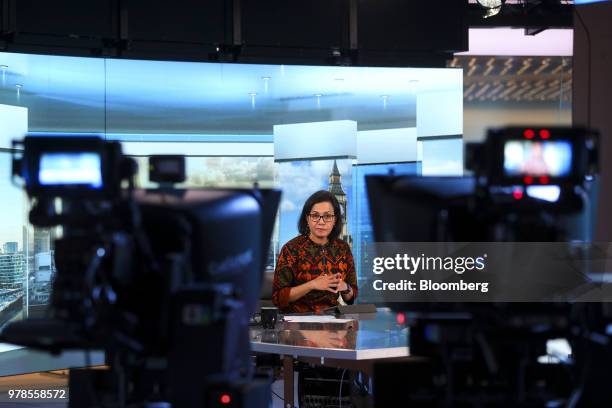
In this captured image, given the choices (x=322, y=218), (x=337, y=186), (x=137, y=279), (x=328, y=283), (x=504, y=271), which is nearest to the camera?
(x=137, y=279)

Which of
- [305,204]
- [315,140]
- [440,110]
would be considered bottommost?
[305,204]

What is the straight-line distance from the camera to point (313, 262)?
5250 mm

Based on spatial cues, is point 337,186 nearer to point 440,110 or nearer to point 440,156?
point 440,156

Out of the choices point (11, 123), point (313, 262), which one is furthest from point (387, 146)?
point (11, 123)

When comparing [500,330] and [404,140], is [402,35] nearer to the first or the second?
[404,140]

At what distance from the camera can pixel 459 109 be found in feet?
25.1

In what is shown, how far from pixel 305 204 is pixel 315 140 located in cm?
237

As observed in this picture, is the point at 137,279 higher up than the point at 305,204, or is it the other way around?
the point at 305,204

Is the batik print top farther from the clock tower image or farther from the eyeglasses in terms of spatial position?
the clock tower image

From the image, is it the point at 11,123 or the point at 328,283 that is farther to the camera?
the point at 11,123

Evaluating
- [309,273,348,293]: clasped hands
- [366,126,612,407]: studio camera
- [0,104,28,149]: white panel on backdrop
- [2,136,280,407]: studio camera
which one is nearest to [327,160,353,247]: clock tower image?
[309,273,348,293]: clasped hands

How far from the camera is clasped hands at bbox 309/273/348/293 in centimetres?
507

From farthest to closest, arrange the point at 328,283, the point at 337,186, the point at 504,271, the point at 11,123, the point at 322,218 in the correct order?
1. the point at 337,186
2. the point at 11,123
3. the point at 322,218
4. the point at 328,283
5. the point at 504,271

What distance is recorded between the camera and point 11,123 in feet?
22.3
